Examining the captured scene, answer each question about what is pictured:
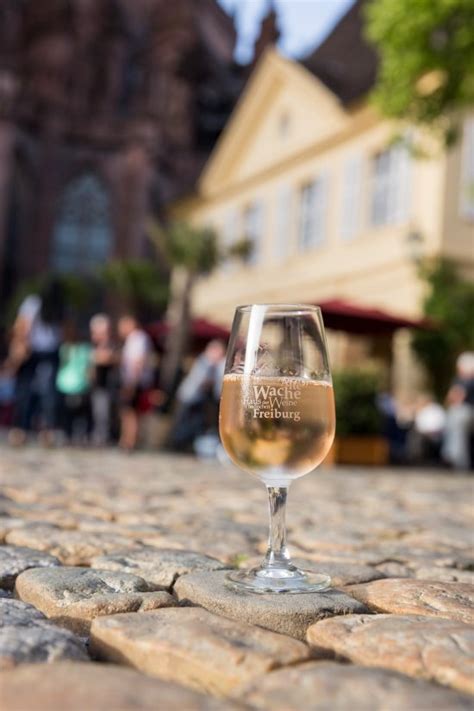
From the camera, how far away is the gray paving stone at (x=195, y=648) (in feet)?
4.28

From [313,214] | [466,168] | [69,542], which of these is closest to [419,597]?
[69,542]

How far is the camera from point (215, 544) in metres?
2.95

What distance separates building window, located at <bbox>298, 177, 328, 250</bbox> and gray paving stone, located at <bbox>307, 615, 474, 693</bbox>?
57.6 feet

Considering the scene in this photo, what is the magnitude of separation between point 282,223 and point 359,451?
32.4 feet

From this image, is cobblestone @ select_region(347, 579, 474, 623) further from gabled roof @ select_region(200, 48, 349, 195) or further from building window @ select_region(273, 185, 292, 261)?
building window @ select_region(273, 185, 292, 261)

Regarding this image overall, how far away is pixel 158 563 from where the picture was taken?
236 cm

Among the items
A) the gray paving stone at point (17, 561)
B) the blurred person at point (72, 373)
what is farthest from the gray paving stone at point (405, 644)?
the blurred person at point (72, 373)

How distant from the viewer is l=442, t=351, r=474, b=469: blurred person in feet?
38.4

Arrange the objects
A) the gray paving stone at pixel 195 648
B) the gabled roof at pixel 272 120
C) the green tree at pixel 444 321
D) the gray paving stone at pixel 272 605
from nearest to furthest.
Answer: the gray paving stone at pixel 195 648 → the gray paving stone at pixel 272 605 → the green tree at pixel 444 321 → the gabled roof at pixel 272 120

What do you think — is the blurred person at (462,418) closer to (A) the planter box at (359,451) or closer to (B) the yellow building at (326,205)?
(A) the planter box at (359,451)

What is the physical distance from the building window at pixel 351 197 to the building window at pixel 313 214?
86cm

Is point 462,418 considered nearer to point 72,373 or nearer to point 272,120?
point 72,373

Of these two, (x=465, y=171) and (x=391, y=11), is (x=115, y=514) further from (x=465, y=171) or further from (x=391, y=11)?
(x=465, y=171)

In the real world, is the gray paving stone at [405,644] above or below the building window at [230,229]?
below
